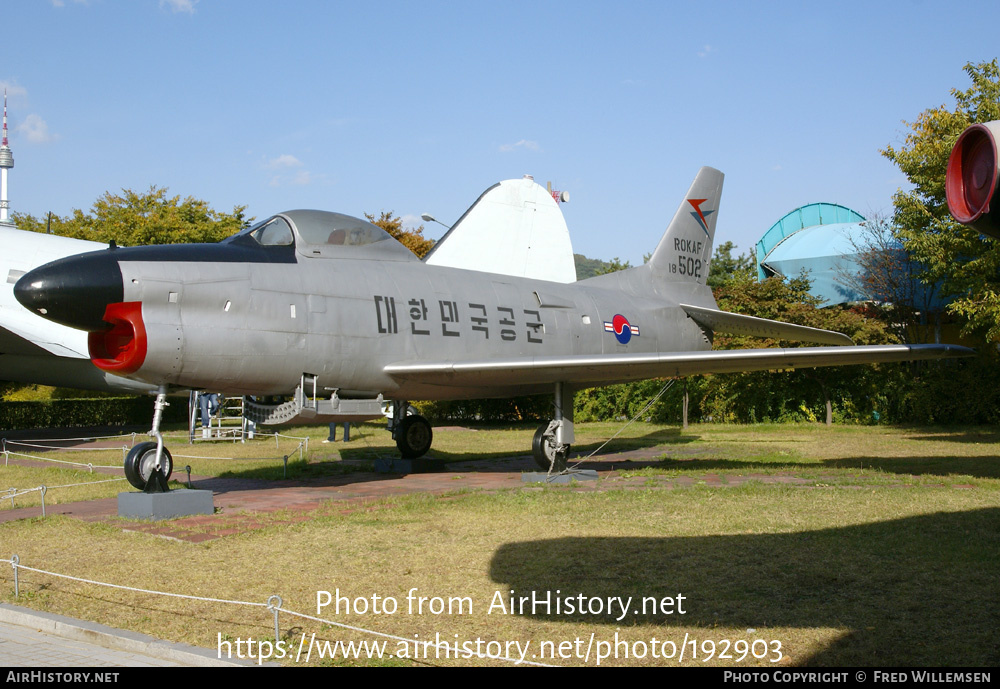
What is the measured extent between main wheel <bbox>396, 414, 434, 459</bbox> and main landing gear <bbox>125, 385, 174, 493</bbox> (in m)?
5.42

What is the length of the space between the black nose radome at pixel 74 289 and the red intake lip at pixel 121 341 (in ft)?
0.45

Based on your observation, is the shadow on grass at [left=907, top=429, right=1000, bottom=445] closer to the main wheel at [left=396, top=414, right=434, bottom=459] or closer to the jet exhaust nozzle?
the main wheel at [left=396, top=414, right=434, bottom=459]

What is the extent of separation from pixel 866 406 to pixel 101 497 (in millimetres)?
21885

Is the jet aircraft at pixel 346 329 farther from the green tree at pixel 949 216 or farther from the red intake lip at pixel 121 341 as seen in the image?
the green tree at pixel 949 216

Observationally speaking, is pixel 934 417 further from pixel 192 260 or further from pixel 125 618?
pixel 125 618

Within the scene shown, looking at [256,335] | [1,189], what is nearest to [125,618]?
[256,335]

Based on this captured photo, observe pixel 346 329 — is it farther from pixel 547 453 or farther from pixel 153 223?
pixel 153 223

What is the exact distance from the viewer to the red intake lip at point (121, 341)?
8.95 m

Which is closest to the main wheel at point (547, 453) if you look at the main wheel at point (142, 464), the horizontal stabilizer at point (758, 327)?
the horizontal stabilizer at point (758, 327)

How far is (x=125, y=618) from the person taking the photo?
5.21 m

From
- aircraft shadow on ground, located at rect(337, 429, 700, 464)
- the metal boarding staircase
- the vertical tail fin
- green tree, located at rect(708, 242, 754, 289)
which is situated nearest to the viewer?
the metal boarding staircase

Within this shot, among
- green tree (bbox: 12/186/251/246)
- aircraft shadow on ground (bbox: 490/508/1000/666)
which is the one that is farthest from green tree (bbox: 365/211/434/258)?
aircraft shadow on ground (bbox: 490/508/1000/666)

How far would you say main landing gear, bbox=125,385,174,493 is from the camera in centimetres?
907

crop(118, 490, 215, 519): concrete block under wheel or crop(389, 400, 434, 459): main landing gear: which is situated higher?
crop(389, 400, 434, 459): main landing gear
